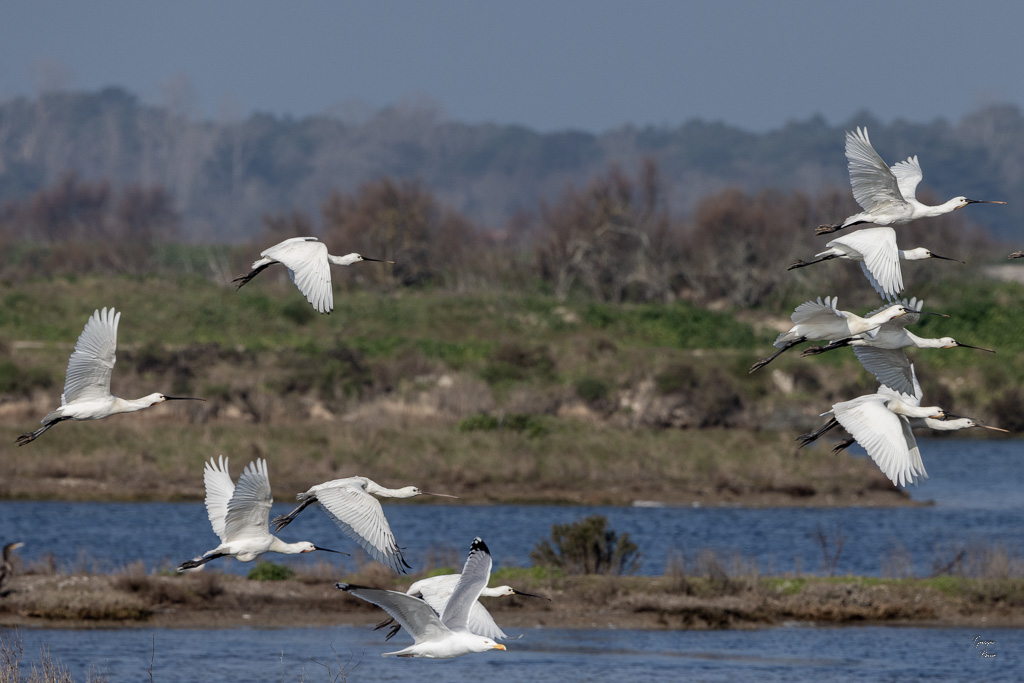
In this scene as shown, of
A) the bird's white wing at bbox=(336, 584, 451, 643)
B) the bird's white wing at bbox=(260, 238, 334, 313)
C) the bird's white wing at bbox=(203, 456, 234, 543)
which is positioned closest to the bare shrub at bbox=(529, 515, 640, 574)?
the bird's white wing at bbox=(203, 456, 234, 543)

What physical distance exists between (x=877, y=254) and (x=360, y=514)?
16.3 ft

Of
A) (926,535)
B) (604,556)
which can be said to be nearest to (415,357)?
(926,535)

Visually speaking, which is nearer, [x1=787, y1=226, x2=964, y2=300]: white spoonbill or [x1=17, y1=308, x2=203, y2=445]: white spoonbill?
[x1=787, y1=226, x2=964, y2=300]: white spoonbill

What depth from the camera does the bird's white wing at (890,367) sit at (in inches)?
572

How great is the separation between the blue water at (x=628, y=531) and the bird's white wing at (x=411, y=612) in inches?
749

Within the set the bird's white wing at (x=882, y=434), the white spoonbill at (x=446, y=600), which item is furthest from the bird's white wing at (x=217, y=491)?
the bird's white wing at (x=882, y=434)

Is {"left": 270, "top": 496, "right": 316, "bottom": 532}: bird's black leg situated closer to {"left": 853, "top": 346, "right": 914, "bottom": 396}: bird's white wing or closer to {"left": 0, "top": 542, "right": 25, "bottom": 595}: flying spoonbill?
{"left": 853, "top": 346, "right": 914, "bottom": 396}: bird's white wing

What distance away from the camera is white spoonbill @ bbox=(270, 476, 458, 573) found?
1268 centimetres

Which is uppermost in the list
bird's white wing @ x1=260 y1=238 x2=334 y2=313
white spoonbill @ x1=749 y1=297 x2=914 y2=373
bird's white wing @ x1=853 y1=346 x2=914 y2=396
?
bird's white wing @ x1=260 y1=238 x2=334 y2=313

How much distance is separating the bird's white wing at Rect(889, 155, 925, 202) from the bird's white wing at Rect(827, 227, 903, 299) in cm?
181

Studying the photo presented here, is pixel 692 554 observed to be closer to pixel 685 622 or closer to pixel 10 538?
pixel 685 622

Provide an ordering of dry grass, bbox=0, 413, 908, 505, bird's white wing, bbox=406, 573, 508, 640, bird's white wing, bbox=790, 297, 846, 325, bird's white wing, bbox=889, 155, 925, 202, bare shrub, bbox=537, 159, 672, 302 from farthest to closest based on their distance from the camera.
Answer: bare shrub, bbox=537, 159, 672, 302 → dry grass, bbox=0, 413, 908, 505 → bird's white wing, bbox=889, 155, 925, 202 → bird's white wing, bbox=790, 297, 846, 325 → bird's white wing, bbox=406, 573, 508, 640

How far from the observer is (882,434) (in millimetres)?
12773

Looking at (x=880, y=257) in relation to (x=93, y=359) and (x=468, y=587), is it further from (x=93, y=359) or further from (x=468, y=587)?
(x=93, y=359)
